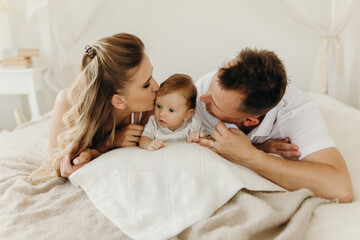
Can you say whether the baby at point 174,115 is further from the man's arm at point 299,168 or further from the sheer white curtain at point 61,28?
the sheer white curtain at point 61,28

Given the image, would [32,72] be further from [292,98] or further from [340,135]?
A: [340,135]

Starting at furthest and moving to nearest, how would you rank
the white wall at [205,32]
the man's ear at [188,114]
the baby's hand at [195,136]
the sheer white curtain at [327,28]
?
the white wall at [205,32] < the sheer white curtain at [327,28] < the man's ear at [188,114] < the baby's hand at [195,136]

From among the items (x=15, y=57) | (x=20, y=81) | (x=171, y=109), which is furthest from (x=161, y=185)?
(x=15, y=57)

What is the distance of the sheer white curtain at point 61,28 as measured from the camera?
8.44 ft

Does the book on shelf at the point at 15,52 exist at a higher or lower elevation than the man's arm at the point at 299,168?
higher

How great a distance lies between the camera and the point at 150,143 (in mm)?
1411

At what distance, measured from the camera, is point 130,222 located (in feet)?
3.49

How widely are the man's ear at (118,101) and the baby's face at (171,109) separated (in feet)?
0.55

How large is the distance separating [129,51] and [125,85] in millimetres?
147

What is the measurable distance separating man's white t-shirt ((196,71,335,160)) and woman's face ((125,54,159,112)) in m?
0.30

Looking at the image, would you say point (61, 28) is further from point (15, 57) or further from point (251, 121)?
point (251, 121)

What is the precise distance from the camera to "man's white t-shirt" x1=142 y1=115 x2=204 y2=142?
5.07 ft

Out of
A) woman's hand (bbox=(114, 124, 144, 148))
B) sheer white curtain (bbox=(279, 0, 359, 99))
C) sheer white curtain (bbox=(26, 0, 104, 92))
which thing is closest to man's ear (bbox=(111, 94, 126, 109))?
woman's hand (bbox=(114, 124, 144, 148))

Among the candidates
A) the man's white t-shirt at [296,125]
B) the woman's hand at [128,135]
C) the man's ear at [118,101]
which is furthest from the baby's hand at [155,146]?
the man's white t-shirt at [296,125]
